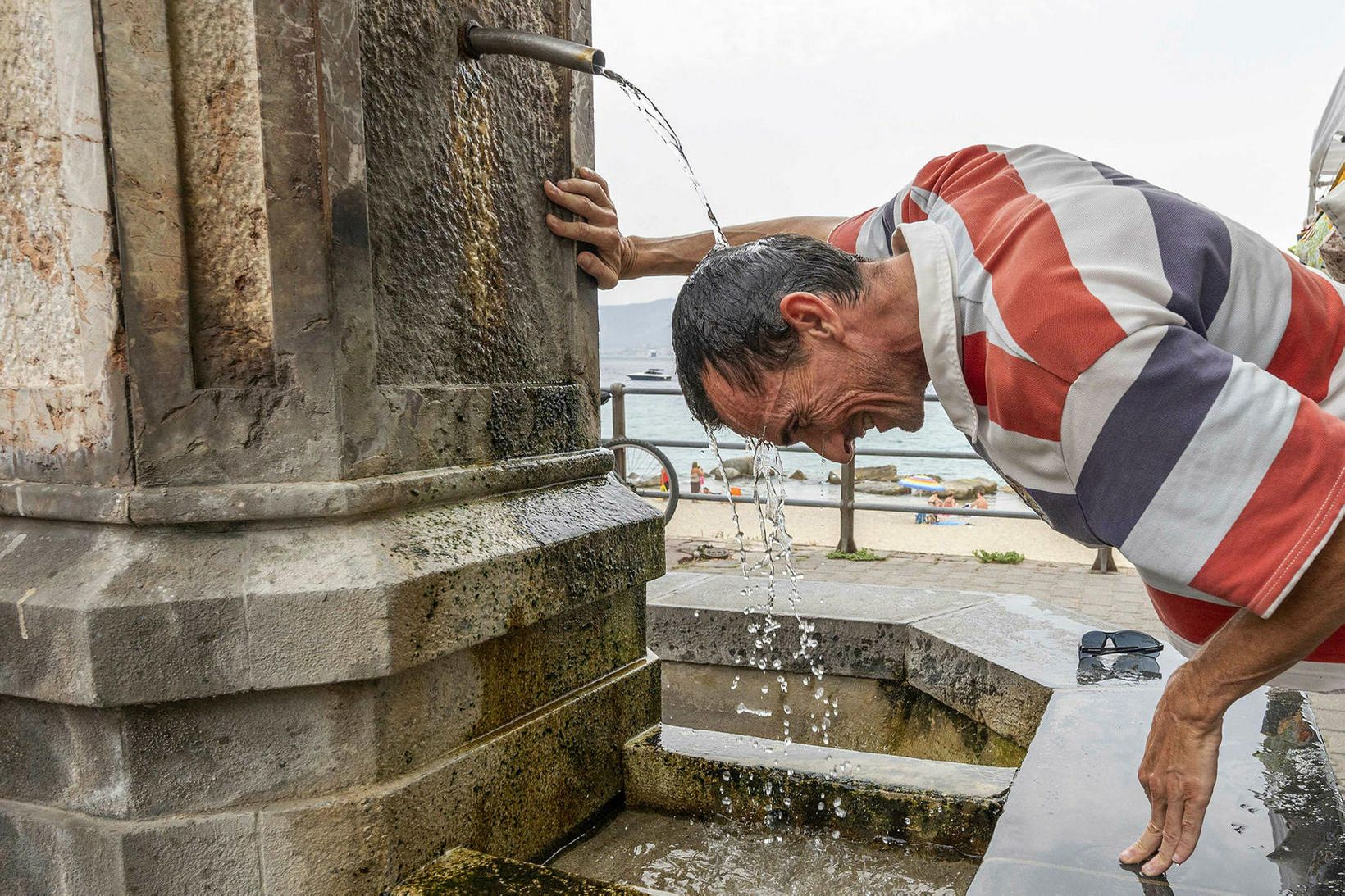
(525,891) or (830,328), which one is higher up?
(830,328)

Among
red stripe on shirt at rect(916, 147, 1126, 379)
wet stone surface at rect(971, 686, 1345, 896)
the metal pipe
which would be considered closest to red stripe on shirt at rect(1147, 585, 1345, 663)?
wet stone surface at rect(971, 686, 1345, 896)

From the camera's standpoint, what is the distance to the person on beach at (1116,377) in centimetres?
113

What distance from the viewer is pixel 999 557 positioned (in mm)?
7027

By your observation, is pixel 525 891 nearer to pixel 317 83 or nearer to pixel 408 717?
pixel 408 717

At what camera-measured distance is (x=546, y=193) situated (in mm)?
2025

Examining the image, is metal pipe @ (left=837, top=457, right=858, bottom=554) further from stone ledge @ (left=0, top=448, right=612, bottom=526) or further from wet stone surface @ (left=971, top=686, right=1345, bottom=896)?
stone ledge @ (left=0, top=448, right=612, bottom=526)

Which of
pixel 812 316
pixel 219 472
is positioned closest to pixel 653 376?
pixel 812 316

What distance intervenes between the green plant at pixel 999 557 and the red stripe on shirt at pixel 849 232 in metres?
5.39

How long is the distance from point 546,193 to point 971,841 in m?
1.57

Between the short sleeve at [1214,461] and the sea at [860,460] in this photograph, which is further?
the sea at [860,460]

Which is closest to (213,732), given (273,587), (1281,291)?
(273,587)

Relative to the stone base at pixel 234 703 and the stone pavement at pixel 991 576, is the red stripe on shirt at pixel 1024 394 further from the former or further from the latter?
the stone pavement at pixel 991 576

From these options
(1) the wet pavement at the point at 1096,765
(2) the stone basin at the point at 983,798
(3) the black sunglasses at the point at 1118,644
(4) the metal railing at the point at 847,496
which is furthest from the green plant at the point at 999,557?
(3) the black sunglasses at the point at 1118,644

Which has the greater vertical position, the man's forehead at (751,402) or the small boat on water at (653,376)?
the man's forehead at (751,402)
